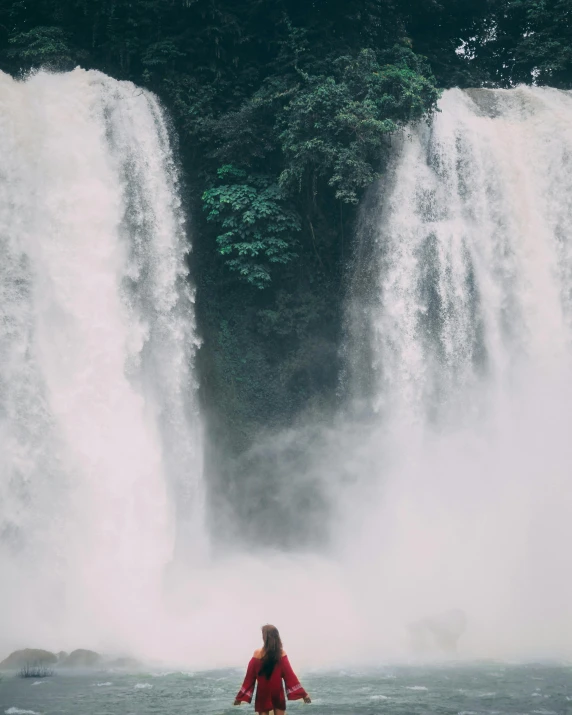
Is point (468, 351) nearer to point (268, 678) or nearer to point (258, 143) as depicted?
point (258, 143)

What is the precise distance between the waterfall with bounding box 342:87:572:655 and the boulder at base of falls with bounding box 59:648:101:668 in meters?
5.64

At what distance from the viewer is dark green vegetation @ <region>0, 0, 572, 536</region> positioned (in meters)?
18.4

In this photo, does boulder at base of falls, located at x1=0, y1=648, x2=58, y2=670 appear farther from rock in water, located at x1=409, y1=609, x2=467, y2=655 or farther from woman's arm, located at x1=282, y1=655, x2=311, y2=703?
woman's arm, located at x1=282, y1=655, x2=311, y2=703

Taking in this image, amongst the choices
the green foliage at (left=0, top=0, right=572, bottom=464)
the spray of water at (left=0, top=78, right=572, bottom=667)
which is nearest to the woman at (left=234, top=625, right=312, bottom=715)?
the spray of water at (left=0, top=78, right=572, bottom=667)

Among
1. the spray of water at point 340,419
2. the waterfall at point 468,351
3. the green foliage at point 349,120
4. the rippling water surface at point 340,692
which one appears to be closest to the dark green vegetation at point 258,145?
the green foliage at point 349,120

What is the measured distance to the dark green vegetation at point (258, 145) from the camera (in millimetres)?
18359

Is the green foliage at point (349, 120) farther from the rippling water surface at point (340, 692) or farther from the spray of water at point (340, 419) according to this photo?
the rippling water surface at point (340, 692)

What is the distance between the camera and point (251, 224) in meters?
18.7

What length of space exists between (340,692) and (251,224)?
10.9 m

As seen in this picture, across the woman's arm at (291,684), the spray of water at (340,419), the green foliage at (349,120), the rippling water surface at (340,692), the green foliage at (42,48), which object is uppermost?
the green foliage at (42,48)

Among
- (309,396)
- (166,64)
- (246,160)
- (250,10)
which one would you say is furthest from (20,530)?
(250,10)

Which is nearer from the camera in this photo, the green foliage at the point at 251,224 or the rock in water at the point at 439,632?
the rock in water at the point at 439,632

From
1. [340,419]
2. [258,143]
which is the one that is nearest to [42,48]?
[258,143]

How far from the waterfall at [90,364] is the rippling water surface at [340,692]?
6.51 ft
